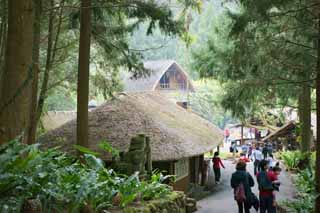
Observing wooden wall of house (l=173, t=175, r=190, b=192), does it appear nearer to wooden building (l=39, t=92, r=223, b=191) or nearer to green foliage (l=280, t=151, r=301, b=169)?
wooden building (l=39, t=92, r=223, b=191)

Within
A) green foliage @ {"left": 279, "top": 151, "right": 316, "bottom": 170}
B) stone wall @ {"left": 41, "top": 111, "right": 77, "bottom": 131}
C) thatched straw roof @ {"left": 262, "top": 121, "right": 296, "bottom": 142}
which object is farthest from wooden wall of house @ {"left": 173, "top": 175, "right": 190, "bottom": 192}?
thatched straw roof @ {"left": 262, "top": 121, "right": 296, "bottom": 142}

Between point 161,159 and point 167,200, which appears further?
point 161,159

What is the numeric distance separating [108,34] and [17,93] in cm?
837

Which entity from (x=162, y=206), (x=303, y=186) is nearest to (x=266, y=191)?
(x=162, y=206)

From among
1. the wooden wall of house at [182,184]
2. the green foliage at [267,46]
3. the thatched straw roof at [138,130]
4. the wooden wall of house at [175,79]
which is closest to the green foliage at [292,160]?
the thatched straw roof at [138,130]

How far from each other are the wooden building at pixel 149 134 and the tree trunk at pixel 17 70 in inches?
363

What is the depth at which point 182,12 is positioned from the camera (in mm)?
12398

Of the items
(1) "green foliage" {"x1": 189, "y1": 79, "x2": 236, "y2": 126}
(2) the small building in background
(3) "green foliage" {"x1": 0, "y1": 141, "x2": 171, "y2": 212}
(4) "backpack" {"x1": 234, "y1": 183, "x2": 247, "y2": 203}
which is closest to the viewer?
(3) "green foliage" {"x1": 0, "y1": 141, "x2": 171, "y2": 212}

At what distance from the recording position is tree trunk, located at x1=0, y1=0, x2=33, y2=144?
5.23 metres

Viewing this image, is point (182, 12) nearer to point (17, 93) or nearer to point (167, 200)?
point (167, 200)

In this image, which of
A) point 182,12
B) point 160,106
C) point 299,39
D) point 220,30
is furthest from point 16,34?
point 220,30

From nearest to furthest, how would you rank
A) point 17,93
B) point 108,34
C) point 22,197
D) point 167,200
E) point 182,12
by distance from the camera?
point 22,197 → point 17,93 → point 167,200 → point 182,12 → point 108,34

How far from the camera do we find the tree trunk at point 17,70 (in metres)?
5.23

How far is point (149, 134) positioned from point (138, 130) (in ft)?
1.42
